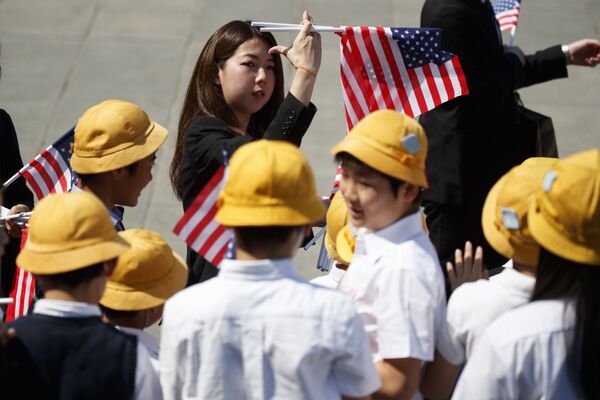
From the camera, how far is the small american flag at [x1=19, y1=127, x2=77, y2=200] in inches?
181

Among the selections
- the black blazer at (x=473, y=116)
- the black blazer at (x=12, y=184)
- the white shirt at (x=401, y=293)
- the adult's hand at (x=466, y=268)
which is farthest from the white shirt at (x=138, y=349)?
the black blazer at (x=473, y=116)

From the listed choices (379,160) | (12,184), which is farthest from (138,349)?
(12,184)

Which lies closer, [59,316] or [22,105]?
[59,316]

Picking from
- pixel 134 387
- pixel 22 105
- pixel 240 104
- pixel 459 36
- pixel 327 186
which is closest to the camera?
pixel 134 387

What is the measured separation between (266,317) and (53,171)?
2.11 meters

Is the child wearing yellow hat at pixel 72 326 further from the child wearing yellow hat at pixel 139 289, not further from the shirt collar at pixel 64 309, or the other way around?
the child wearing yellow hat at pixel 139 289

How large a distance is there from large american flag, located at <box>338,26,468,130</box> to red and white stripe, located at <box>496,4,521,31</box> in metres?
1.40

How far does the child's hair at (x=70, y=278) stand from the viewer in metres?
3.02

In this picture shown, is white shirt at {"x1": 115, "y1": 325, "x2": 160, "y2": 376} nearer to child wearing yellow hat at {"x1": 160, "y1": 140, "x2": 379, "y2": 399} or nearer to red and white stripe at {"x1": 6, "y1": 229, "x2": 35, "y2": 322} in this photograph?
child wearing yellow hat at {"x1": 160, "y1": 140, "x2": 379, "y2": 399}

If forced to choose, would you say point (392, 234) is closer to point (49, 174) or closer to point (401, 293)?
point (401, 293)

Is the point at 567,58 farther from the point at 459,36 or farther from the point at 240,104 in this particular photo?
the point at 240,104

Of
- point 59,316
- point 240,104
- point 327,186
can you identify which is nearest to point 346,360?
point 59,316

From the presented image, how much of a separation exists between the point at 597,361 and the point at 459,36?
2.53m

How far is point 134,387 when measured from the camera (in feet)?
9.89
